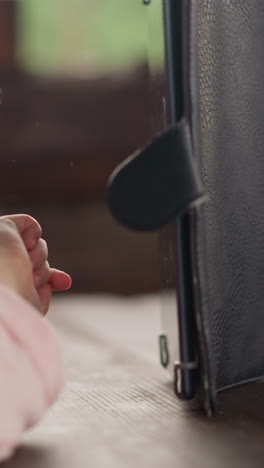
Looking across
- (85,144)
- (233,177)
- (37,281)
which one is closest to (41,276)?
(37,281)

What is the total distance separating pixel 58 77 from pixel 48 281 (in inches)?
60.4

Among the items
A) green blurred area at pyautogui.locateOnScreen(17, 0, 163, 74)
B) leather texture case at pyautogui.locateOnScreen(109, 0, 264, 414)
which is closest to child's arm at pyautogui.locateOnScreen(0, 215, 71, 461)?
leather texture case at pyautogui.locateOnScreen(109, 0, 264, 414)

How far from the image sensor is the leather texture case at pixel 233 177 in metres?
0.38

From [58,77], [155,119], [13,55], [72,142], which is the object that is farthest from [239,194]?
[13,55]

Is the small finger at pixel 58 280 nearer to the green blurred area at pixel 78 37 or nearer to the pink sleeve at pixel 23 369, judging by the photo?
the pink sleeve at pixel 23 369

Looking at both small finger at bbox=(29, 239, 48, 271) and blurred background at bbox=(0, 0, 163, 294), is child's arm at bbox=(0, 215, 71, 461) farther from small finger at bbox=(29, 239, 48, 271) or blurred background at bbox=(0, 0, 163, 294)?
blurred background at bbox=(0, 0, 163, 294)

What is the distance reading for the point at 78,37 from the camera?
7.04ft

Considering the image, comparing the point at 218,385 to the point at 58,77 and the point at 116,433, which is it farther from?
the point at 58,77

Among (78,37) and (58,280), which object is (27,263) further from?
(78,37)

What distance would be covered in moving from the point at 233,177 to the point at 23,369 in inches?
7.0

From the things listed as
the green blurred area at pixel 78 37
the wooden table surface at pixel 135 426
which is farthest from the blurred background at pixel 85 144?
the wooden table surface at pixel 135 426

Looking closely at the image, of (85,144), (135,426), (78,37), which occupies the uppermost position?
(135,426)

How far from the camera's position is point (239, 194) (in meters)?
0.40

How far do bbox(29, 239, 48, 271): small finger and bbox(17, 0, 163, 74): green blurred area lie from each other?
1637mm
